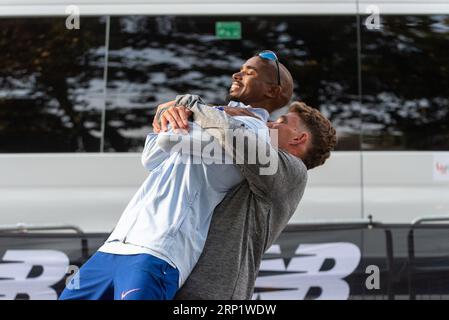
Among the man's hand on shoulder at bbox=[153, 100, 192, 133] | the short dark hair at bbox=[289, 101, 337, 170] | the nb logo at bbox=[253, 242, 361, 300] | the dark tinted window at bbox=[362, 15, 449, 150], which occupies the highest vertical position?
the man's hand on shoulder at bbox=[153, 100, 192, 133]

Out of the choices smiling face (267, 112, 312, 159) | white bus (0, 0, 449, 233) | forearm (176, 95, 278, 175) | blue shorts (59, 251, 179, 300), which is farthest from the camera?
white bus (0, 0, 449, 233)

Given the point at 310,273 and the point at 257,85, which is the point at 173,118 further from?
the point at 310,273

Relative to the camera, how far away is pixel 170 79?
514 centimetres

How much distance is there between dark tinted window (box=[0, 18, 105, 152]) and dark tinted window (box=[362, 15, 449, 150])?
1.79 metres

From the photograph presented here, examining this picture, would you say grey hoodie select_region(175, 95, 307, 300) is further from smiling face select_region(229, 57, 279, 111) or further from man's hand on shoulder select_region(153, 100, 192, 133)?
smiling face select_region(229, 57, 279, 111)

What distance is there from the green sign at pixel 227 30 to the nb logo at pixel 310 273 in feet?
4.67

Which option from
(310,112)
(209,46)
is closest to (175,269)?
(310,112)

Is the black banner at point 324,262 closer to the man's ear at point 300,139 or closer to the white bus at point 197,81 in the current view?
the white bus at point 197,81

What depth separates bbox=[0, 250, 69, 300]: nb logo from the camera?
16.1 feet

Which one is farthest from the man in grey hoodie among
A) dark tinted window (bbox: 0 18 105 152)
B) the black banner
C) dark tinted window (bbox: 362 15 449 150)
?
dark tinted window (bbox: 0 18 105 152)

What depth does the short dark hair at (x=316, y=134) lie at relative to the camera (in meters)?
2.84

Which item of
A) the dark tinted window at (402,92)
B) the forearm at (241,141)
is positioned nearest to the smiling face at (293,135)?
the forearm at (241,141)

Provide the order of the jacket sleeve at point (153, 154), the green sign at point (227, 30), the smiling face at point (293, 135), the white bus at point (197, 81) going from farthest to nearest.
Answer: the green sign at point (227, 30)
the white bus at point (197, 81)
the smiling face at point (293, 135)
the jacket sleeve at point (153, 154)

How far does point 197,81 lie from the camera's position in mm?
5133
